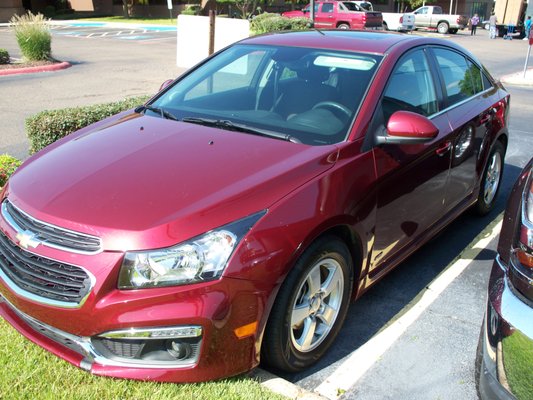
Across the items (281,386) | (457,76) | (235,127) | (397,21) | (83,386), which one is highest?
(457,76)

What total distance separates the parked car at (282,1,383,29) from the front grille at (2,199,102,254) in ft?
94.1

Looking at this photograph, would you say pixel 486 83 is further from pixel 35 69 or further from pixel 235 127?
pixel 35 69

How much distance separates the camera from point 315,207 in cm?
265

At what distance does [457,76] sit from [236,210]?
9.35 feet

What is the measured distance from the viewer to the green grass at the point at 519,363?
2.06 meters

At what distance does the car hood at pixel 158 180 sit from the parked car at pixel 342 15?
91.8 feet

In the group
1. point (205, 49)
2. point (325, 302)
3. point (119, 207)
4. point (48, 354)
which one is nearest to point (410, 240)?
point (325, 302)

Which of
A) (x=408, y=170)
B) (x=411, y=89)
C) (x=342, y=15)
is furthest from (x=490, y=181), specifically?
(x=342, y=15)

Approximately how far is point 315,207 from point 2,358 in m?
1.79

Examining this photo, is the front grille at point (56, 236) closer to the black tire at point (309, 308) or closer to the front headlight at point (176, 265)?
the front headlight at point (176, 265)

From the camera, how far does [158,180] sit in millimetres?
2684

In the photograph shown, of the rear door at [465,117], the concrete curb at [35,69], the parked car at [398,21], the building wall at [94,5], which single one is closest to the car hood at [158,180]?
the rear door at [465,117]

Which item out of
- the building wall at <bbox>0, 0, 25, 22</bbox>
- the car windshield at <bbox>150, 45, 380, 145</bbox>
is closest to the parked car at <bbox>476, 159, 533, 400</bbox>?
the car windshield at <bbox>150, 45, 380, 145</bbox>

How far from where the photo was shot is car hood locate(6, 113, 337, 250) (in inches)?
93.6
